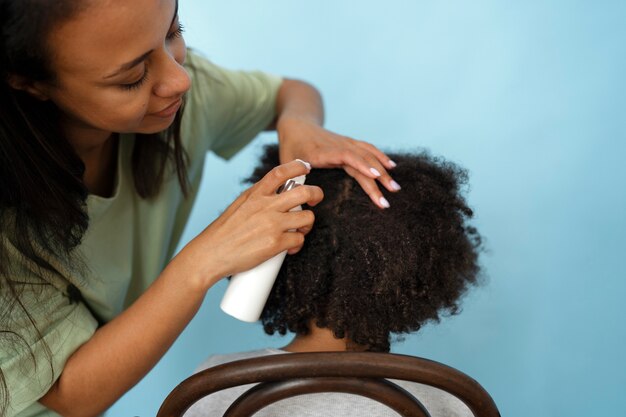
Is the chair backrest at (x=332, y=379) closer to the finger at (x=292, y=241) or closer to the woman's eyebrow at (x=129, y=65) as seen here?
the finger at (x=292, y=241)

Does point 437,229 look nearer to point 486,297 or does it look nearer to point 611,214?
point 486,297

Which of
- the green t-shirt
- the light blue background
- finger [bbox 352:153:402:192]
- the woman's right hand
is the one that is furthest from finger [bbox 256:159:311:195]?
the light blue background

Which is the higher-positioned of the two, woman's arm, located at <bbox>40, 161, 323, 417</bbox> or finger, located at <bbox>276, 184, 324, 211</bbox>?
finger, located at <bbox>276, 184, 324, 211</bbox>

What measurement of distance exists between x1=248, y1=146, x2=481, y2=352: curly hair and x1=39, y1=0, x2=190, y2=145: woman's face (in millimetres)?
235

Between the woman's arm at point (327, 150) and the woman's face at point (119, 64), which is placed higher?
the woman's arm at point (327, 150)

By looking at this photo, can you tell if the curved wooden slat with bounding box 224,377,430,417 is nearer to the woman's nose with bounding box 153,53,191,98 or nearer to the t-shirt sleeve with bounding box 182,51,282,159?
the woman's nose with bounding box 153,53,191,98

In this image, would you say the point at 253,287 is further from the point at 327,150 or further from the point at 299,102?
the point at 299,102

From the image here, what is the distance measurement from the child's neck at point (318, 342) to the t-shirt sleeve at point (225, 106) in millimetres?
443

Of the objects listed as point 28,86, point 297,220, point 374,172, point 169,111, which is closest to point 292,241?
point 297,220

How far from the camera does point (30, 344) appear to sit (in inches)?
37.6

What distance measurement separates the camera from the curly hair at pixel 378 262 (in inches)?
37.3

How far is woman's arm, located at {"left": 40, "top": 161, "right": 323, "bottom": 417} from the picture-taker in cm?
89

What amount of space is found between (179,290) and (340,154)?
0.26 metres

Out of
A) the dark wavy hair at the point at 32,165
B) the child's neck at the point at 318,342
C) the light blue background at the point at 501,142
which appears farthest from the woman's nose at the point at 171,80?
the light blue background at the point at 501,142
